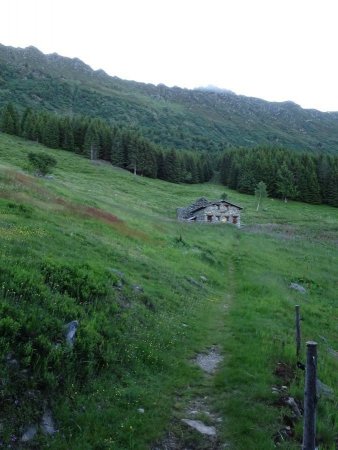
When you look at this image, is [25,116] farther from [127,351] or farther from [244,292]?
[127,351]

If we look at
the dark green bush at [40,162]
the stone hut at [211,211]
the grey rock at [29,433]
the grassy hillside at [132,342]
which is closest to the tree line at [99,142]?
the stone hut at [211,211]

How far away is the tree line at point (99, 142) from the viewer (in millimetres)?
136750

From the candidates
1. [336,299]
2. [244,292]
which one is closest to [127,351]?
[244,292]

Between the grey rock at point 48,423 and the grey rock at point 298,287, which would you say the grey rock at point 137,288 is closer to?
the grey rock at point 48,423

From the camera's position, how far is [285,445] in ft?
29.8

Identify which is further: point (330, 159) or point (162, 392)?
point (330, 159)

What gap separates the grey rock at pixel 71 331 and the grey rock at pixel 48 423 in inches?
85.5

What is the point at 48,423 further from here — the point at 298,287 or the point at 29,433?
the point at 298,287

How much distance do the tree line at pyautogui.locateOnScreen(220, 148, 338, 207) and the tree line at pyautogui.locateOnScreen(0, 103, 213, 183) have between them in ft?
66.3

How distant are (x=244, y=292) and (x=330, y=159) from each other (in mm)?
134184

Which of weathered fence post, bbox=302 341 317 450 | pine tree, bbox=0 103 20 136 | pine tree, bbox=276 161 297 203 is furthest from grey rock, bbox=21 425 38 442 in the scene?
pine tree, bbox=0 103 20 136

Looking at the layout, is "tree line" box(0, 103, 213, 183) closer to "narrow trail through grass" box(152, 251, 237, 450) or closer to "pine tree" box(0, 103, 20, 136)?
"pine tree" box(0, 103, 20, 136)

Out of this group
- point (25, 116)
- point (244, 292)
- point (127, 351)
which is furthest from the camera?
point (25, 116)

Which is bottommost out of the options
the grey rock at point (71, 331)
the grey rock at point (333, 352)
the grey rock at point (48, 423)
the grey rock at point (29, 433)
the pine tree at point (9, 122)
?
the grey rock at point (333, 352)
